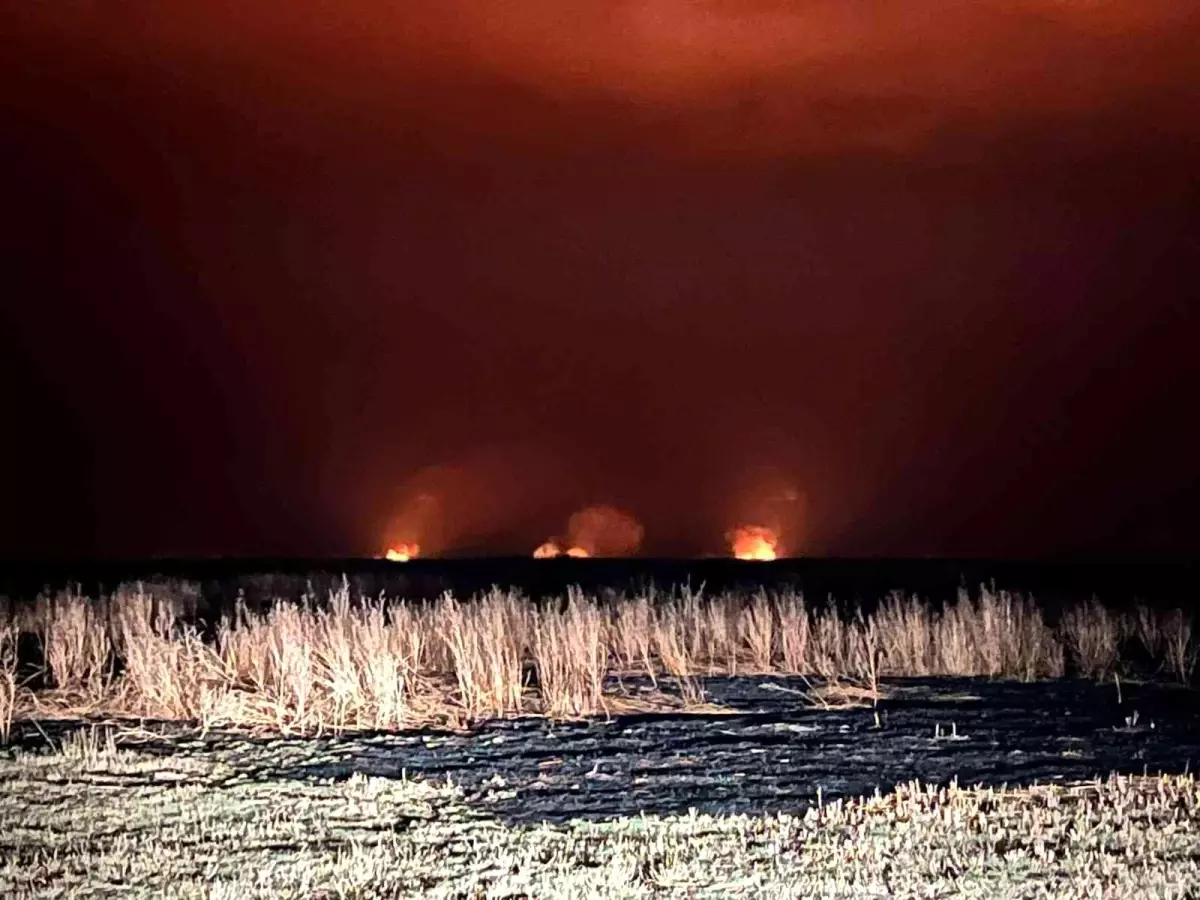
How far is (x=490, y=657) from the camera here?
40.6 feet

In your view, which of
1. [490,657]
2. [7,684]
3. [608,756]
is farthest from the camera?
[490,657]

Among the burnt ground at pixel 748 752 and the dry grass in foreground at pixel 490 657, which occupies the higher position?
the dry grass in foreground at pixel 490 657

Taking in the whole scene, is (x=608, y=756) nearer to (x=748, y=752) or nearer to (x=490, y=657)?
(x=748, y=752)

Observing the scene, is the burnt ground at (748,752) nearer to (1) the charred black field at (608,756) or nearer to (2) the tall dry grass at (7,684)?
(1) the charred black field at (608,756)

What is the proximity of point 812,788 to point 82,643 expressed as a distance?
25.9 feet

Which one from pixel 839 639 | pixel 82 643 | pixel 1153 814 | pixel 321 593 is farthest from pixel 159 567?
pixel 1153 814

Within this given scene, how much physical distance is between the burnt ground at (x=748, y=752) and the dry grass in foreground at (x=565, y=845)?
45 cm

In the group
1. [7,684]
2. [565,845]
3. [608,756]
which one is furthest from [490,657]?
[565,845]

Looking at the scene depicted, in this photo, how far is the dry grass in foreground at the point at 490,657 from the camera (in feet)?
36.3

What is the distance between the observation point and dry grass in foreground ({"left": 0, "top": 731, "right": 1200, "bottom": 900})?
20.2 ft

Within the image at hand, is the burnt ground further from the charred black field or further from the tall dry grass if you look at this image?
the tall dry grass

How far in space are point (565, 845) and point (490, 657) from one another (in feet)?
18.1

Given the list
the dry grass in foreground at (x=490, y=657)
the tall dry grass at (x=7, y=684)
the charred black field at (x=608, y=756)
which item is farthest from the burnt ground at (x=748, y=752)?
the dry grass in foreground at (x=490, y=657)

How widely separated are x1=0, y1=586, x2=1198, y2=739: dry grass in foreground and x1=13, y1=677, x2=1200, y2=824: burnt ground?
0.62 m
